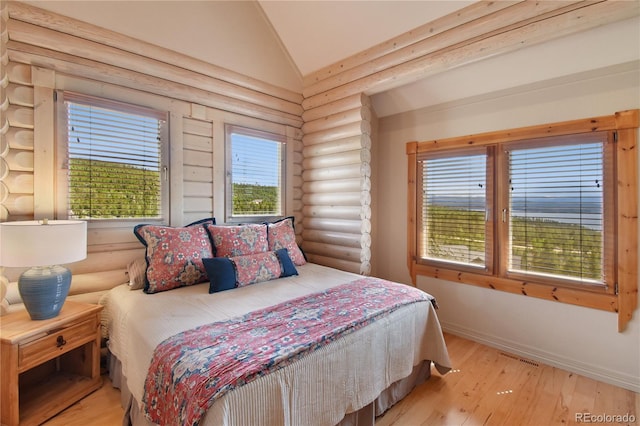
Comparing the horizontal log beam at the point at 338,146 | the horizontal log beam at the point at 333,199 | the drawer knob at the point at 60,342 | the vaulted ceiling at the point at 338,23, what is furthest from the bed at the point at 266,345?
the vaulted ceiling at the point at 338,23

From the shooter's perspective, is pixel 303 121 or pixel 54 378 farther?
pixel 303 121

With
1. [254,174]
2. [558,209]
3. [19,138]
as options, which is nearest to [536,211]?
[558,209]

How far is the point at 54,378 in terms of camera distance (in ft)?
6.79

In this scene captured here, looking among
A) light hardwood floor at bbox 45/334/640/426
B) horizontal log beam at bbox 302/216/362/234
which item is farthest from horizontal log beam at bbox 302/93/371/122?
light hardwood floor at bbox 45/334/640/426

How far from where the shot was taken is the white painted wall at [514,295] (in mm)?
2219

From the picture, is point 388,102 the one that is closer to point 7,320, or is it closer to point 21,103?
point 21,103

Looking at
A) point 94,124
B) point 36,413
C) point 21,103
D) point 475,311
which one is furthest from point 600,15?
point 36,413

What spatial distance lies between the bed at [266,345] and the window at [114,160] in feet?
1.75

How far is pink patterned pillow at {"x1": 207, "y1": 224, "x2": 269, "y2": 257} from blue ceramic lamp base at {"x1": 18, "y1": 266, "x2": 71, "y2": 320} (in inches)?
40.6

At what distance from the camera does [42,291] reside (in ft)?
5.76

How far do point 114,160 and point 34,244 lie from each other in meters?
0.97

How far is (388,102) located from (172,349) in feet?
10.7

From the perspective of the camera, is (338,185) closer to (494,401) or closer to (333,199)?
(333,199)

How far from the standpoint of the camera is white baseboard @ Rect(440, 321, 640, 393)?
2.19 meters
